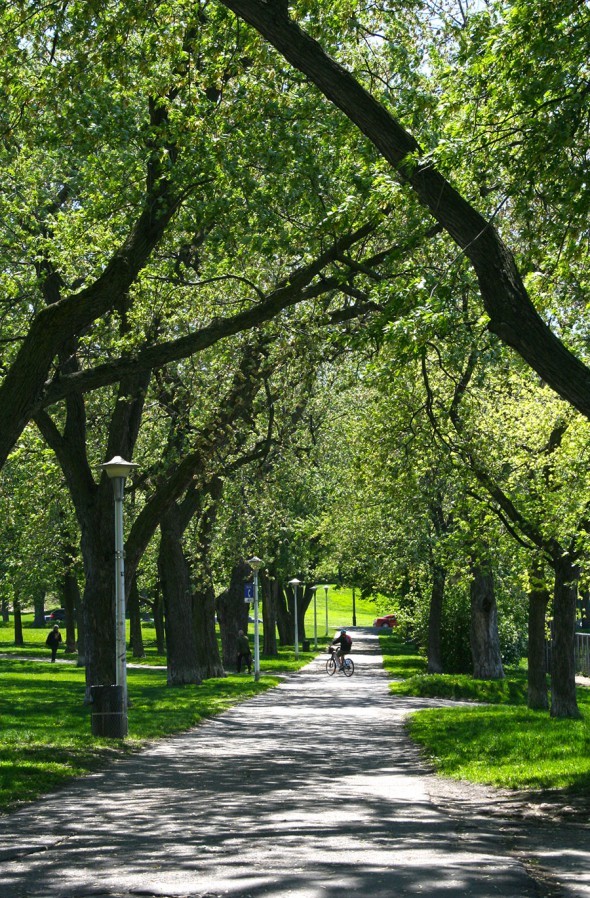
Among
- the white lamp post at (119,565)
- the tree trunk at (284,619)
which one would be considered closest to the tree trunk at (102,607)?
the white lamp post at (119,565)

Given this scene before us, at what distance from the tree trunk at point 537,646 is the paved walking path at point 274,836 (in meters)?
6.87

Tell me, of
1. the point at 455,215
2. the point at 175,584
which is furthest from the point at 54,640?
the point at 455,215

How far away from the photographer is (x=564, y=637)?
19.7 metres

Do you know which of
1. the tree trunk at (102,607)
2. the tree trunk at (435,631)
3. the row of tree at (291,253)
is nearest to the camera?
the row of tree at (291,253)

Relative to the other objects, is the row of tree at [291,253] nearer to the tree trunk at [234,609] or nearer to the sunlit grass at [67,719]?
the sunlit grass at [67,719]

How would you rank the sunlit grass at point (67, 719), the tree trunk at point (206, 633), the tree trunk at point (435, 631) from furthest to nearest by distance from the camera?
the tree trunk at point (435, 631) → the tree trunk at point (206, 633) → the sunlit grass at point (67, 719)

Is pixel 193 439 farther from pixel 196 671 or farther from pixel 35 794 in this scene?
pixel 196 671

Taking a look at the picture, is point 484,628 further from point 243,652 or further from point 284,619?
point 284,619

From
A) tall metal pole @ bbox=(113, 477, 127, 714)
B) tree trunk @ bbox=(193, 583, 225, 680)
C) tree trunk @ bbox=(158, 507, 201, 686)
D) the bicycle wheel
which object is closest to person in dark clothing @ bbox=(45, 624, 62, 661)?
the bicycle wheel

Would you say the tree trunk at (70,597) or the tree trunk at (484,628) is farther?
the tree trunk at (70,597)

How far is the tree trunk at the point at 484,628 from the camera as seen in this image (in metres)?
33.5

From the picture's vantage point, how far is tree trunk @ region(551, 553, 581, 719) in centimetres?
1970

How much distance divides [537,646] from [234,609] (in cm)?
1987

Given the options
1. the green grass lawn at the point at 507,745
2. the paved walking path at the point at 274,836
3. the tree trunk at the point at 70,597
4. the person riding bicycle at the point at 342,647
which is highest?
the tree trunk at the point at 70,597
